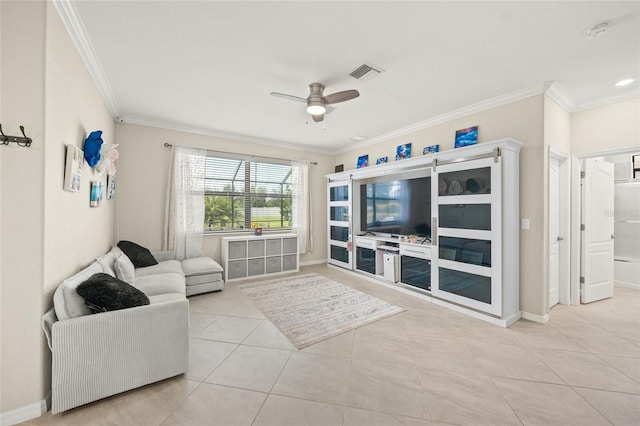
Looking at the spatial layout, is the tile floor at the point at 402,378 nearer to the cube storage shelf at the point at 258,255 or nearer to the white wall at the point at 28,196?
the white wall at the point at 28,196

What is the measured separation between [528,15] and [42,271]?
385cm

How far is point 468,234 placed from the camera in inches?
126

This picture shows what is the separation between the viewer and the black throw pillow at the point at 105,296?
1.80 metres

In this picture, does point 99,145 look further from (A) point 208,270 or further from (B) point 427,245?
(B) point 427,245

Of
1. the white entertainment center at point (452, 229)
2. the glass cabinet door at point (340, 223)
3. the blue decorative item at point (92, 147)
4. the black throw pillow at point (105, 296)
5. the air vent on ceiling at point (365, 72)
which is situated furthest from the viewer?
the glass cabinet door at point (340, 223)

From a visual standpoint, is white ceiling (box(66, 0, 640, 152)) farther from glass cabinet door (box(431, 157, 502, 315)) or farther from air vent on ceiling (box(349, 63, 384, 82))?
glass cabinet door (box(431, 157, 502, 315))

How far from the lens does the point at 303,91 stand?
10.1ft

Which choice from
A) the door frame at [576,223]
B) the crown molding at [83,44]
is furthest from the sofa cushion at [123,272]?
the door frame at [576,223]

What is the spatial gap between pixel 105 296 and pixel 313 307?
2232 mm

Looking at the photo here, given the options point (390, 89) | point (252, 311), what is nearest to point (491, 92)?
point (390, 89)

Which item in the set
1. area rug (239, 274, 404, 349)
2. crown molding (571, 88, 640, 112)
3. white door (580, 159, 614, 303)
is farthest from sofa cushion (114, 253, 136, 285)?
crown molding (571, 88, 640, 112)

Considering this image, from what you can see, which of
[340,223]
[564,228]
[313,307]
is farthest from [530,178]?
[340,223]

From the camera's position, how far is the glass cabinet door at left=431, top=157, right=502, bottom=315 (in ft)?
9.63

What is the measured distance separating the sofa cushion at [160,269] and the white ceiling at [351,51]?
90.2 inches
